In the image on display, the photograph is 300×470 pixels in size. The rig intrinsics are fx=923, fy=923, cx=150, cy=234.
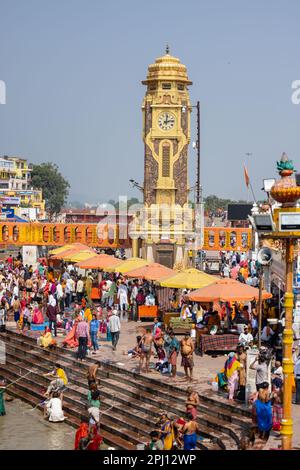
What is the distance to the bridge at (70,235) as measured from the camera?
4903cm

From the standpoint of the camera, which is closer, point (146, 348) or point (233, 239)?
point (146, 348)

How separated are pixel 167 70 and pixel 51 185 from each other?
105704 millimetres

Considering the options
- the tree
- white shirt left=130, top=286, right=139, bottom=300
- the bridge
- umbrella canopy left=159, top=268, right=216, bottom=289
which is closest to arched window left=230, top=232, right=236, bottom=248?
the bridge

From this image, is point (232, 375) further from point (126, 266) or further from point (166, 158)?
point (166, 158)

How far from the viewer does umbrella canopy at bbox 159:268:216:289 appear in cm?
2539

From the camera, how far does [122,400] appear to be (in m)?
20.2

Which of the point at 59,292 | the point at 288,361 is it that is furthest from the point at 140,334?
the point at 288,361

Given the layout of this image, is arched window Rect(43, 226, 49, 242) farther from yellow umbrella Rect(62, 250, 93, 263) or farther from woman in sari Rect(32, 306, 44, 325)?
woman in sari Rect(32, 306, 44, 325)

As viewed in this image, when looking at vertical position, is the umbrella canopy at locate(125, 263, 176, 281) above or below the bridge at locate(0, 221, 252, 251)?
below

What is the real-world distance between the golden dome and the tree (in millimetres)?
103172

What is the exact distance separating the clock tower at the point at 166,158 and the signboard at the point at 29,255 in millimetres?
7886

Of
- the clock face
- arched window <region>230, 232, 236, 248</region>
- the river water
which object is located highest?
the clock face

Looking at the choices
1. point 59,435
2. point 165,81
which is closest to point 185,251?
point 165,81

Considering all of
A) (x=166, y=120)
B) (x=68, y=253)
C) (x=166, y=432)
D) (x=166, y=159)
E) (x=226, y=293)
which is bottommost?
(x=166, y=432)
